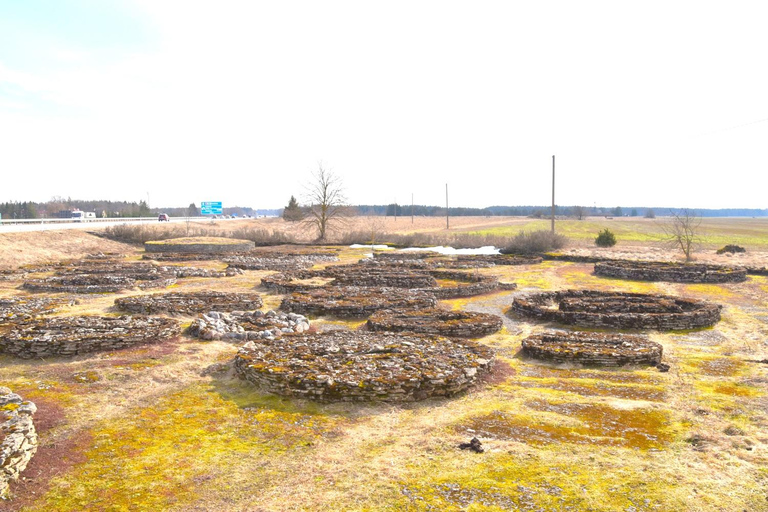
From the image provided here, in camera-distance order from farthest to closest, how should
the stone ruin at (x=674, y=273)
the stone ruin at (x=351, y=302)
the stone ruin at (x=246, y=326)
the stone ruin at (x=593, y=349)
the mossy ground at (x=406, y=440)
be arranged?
the stone ruin at (x=674, y=273), the stone ruin at (x=351, y=302), the stone ruin at (x=246, y=326), the stone ruin at (x=593, y=349), the mossy ground at (x=406, y=440)

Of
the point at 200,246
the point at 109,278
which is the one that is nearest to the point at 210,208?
the point at 200,246

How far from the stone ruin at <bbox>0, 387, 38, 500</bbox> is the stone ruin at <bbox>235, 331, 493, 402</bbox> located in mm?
3553

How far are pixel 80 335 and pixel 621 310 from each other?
1556cm

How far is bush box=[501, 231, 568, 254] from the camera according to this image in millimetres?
39156

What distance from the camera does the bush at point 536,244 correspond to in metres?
39.2

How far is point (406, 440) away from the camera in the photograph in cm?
753

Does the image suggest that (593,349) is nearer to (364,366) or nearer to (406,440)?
(364,366)

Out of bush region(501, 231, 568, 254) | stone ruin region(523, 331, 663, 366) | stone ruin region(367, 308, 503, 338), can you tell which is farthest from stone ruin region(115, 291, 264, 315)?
bush region(501, 231, 568, 254)

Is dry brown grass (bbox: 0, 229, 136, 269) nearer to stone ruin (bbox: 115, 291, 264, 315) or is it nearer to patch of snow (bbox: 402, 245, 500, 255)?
stone ruin (bbox: 115, 291, 264, 315)

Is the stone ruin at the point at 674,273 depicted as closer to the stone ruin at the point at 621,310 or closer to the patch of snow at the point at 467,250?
the stone ruin at the point at 621,310

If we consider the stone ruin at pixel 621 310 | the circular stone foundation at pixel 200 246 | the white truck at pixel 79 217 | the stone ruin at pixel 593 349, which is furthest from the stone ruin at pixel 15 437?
the white truck at pixel 79 217

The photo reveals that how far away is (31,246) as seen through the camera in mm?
36531

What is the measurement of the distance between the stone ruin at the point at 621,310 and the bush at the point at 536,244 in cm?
2025

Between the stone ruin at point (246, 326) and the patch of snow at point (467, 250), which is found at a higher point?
the patch of snow at point (467, 250)
